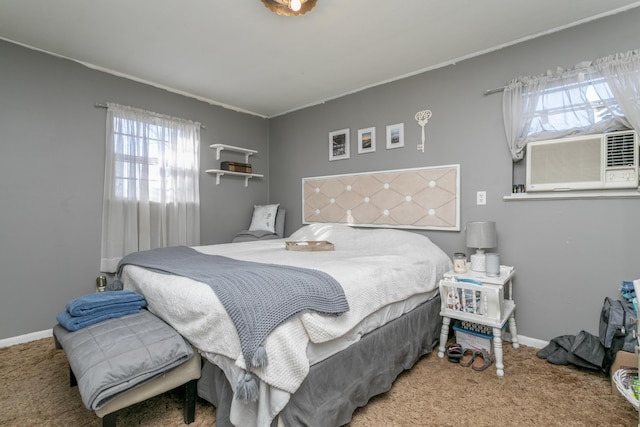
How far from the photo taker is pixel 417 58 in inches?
108

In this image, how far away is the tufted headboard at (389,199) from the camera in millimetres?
2777

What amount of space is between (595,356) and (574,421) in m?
0.65

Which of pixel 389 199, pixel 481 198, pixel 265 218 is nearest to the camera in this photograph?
pixel 481 198

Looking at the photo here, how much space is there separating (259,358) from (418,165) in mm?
2398

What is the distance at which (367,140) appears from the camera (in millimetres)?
3365

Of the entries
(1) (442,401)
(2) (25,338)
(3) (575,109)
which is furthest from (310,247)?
(2) (25,338)

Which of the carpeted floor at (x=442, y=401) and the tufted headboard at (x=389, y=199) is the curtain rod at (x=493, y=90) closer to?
the tufted headboard at (x=389, y=199)

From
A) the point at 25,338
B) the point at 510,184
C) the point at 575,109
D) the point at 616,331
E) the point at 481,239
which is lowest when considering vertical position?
the point at 25,338

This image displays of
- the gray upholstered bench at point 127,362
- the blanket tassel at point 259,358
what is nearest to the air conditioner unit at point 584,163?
the blanket tassel at point 259,358

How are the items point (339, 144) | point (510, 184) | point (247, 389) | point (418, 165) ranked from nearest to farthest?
point (247, 389) < point (510, 184) < point (418, 165) < point (339, 144)

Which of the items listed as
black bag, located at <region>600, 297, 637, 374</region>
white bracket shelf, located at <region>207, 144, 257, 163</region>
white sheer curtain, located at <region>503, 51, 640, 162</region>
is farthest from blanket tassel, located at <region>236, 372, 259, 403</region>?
white bracket shelf, located at <region>207, 144, 257, 163</region>

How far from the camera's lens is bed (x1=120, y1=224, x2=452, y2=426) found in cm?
124

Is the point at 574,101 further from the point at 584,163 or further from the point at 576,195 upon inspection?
the point at 576,195

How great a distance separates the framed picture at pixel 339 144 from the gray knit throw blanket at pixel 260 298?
218 centimetres
